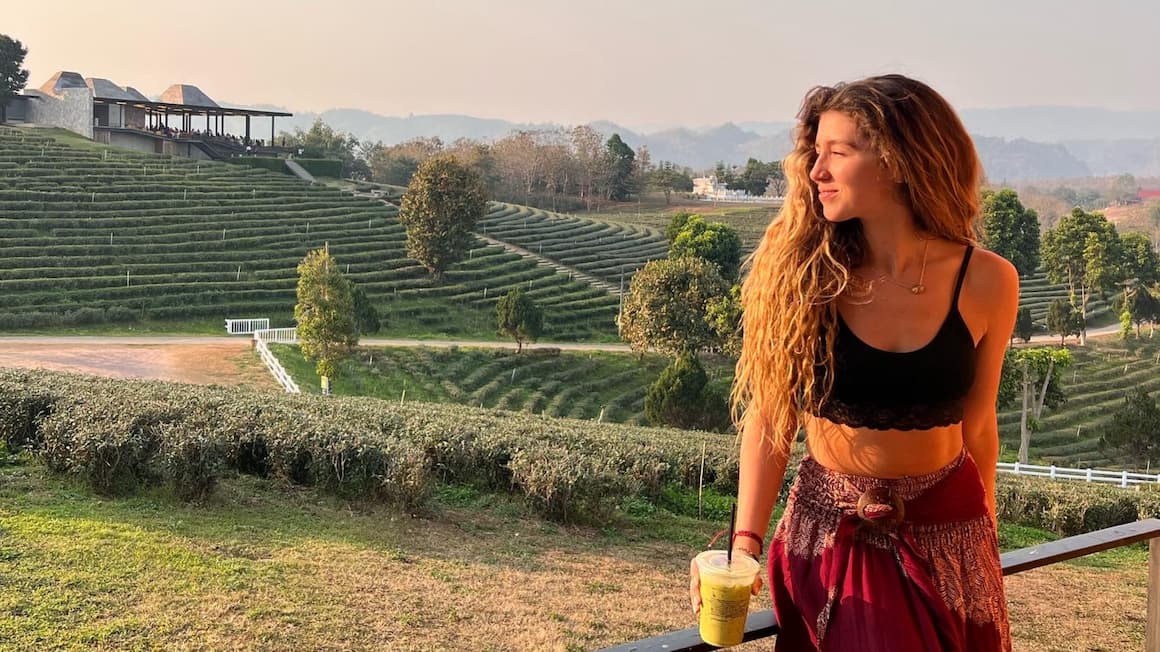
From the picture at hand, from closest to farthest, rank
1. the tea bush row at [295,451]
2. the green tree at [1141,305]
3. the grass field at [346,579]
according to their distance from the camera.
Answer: the grass field at [346,579] < the tea bush row at [295,451] < the green tree at [1141,305]

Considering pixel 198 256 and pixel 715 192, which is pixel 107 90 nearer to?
pixel 198 256

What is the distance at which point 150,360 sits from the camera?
2239 cm

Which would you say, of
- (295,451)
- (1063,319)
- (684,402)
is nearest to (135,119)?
(684,402)

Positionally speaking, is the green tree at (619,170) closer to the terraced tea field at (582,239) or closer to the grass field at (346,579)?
the terraced tea field at (582,239)

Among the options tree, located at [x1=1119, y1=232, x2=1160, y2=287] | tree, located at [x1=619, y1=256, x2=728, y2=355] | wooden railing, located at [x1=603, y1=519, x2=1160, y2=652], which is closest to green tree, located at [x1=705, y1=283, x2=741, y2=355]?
tree, located at [x1=619, y1=256, x2=728, y2=355]

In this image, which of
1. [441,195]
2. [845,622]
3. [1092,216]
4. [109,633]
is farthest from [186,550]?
[1092,216]

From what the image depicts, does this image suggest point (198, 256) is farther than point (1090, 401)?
Yes

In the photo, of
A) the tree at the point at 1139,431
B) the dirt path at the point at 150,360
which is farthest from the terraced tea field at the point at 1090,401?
the dirt path at the point at 150,360

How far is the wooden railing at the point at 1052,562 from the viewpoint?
180 centimetres

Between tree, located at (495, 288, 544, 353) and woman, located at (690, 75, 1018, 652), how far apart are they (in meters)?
26.6

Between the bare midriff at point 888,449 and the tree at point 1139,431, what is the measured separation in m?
24.1

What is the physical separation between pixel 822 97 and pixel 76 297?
30405 mm

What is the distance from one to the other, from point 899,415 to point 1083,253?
4107 centimetres

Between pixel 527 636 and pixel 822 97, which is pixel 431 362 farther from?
pixel 822 97
